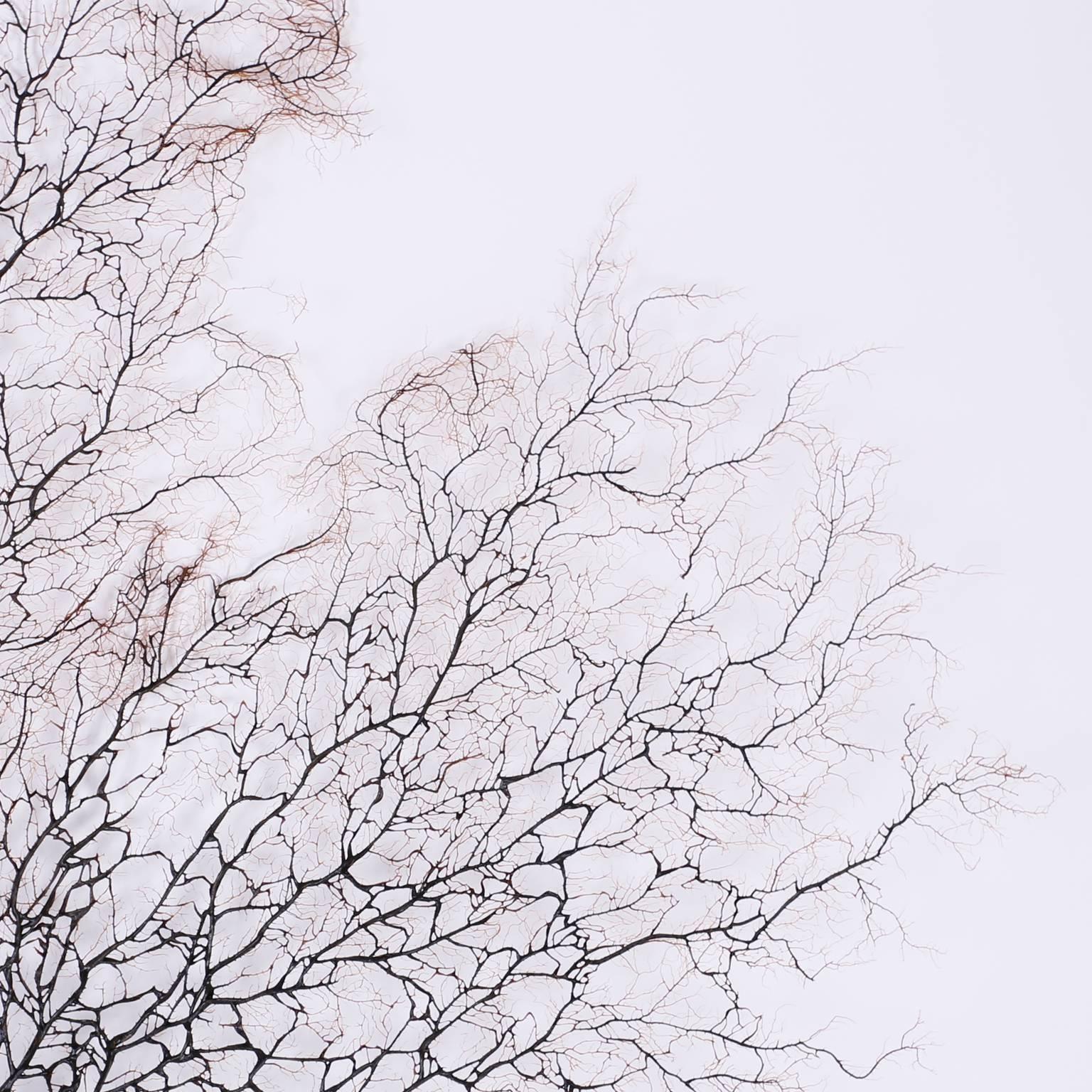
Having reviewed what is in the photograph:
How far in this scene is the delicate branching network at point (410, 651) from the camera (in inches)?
50.9

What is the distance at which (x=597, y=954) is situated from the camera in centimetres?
132

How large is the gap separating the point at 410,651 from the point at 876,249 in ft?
2.55

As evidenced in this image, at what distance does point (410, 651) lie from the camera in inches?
52.5

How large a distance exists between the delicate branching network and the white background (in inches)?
2.6

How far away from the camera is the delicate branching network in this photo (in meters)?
1.29

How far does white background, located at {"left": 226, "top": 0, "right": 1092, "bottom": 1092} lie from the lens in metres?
1.36

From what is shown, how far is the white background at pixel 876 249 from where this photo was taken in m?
1.36

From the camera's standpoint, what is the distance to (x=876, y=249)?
1398mm

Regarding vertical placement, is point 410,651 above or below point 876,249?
below

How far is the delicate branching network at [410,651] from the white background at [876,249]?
0.22 ft

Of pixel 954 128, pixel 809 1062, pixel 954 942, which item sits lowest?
pixel 809 1062

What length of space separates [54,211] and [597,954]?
3.65 ft

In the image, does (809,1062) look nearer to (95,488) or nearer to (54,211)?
(95,488)

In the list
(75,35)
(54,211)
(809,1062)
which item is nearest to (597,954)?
(809,1062)
